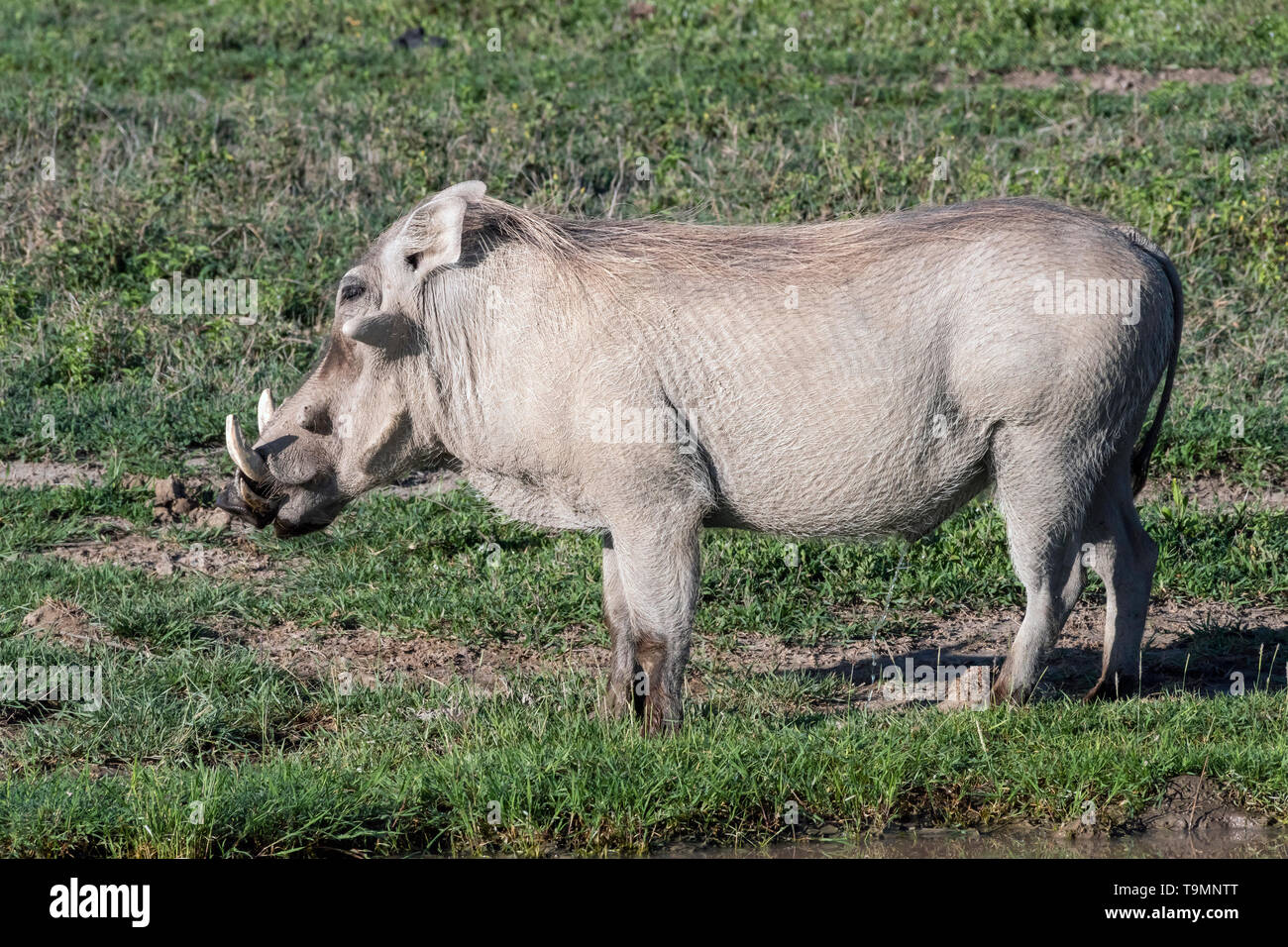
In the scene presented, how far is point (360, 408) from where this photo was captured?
4.82m

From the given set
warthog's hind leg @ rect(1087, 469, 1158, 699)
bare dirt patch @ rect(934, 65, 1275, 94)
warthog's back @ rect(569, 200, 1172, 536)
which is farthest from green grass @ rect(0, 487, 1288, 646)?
Result: bare dirt patch @ rect(934, 65, 1275, 94)

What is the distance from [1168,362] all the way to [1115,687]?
104cm

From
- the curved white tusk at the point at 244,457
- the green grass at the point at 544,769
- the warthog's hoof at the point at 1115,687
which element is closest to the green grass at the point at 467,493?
the green grass at the point at 544,769

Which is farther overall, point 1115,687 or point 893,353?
point 1115,687

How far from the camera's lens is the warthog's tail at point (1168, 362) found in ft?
15.8

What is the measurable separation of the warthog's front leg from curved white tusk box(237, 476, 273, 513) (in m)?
1.09

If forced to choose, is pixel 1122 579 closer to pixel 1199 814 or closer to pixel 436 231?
pixel 1199 814

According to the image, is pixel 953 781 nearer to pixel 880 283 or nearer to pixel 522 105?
pixel 880 283

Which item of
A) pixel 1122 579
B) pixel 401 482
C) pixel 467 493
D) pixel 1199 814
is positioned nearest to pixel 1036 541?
pixel 1122 579

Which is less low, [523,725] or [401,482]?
[401,482]

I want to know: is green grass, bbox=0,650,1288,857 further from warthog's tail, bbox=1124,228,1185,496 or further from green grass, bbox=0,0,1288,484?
green grass, bbox=0,0,1288,484

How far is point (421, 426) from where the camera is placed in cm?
483

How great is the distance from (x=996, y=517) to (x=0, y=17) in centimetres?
1047

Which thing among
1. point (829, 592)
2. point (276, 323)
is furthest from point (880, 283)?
point (276, 323)
